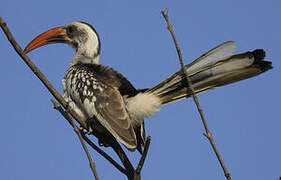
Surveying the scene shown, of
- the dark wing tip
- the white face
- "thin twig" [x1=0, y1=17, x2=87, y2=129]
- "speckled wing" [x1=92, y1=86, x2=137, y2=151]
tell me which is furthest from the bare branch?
the white face

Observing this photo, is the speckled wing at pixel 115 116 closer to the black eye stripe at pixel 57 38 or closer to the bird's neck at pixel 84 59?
the bird's neck at pixel 84 59

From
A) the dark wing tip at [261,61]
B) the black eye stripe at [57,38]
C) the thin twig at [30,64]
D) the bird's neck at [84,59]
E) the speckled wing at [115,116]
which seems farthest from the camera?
the black eye stripe at [57,38]

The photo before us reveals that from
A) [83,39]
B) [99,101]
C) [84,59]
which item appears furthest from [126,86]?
[83,39]

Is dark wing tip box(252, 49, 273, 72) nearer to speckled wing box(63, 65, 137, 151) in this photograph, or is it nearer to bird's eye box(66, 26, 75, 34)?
speckled wing box(63, 65, 137, 151)

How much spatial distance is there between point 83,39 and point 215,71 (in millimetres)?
2987

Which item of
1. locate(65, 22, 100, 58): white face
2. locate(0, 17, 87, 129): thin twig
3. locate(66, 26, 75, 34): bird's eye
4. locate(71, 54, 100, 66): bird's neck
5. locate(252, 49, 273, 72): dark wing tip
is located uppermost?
locate(66, 26, 75, 34): bird's eye

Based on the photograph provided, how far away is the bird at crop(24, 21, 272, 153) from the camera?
3.14 m

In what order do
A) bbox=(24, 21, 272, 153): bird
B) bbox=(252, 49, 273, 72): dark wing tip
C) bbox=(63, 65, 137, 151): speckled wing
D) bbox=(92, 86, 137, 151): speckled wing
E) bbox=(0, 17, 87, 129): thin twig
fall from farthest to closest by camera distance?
bbox=(63, 65, 137, 151): speckled wing
bbox=(92, 86, 137, 151): speckled wing
bbox=(24, 21, 272, 153): bird
bbox=(252, 49, 273, 72): dark wing tip
bbox=(0, 17, 87, 129): thin twig

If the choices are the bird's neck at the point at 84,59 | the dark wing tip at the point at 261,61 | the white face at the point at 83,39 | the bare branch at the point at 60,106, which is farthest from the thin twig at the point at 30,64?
the white face at the point at 83,39

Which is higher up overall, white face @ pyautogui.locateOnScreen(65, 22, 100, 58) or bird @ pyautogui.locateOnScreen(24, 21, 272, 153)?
white face @ pyautogui.locateOnScreen(65, 22, 100, 58)

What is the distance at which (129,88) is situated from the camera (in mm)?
4621

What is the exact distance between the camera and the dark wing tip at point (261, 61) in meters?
2.89

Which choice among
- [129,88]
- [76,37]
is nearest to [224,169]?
[129,88]

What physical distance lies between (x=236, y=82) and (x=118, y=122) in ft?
4.40
